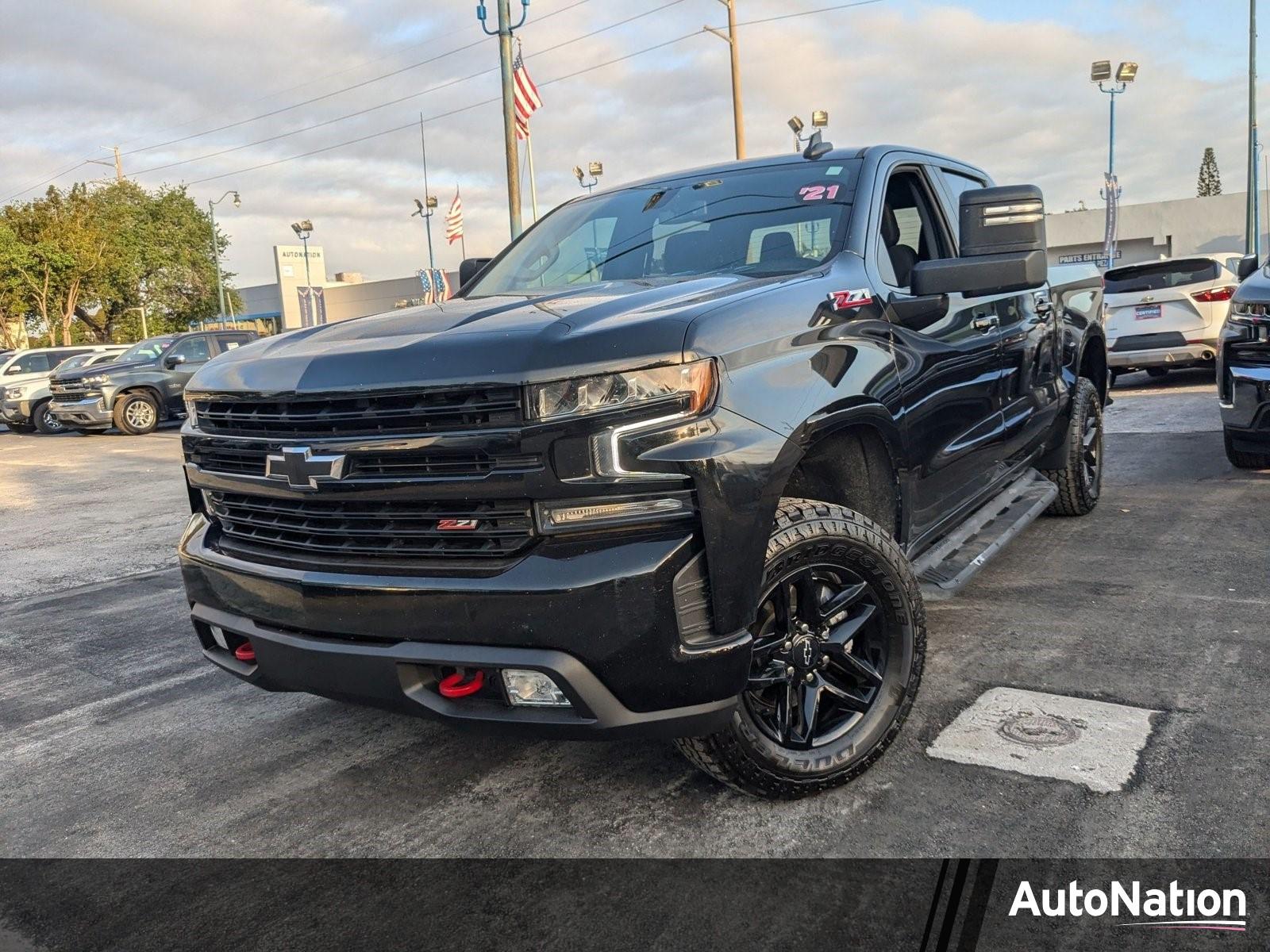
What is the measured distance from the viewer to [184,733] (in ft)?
12.3

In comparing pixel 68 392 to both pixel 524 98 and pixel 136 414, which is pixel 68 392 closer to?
pixel 136 414

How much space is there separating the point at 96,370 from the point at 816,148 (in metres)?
17.2

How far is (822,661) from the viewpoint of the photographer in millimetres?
2930

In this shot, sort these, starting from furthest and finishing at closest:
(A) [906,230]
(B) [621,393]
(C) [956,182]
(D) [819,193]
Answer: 1. (C) [956,182]
2. (A) [906,230]
3. (D) [819,193]
4. (B) [621,393]

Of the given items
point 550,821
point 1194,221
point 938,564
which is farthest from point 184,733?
point 1194,221

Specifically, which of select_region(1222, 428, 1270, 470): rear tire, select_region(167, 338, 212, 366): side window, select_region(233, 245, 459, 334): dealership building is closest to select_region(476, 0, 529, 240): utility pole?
select_region(167, 338, 212, 366): side window

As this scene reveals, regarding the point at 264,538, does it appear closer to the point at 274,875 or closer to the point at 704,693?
the point at 274,875

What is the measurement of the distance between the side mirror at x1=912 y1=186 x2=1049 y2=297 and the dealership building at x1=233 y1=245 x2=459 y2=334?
137 feet

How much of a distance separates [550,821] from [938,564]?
1815mm

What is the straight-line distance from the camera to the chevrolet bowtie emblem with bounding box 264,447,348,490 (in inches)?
104

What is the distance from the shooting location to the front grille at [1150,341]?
39.6ft

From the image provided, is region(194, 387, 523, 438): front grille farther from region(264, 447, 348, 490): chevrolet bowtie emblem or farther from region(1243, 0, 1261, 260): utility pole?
region(1243, 0, 1261, 260): utility pole

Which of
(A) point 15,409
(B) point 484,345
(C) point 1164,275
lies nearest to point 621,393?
(B) point 484,345

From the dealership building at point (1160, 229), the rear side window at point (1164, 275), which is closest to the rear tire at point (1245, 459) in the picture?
the rear side window at point (1164, 275)
